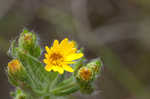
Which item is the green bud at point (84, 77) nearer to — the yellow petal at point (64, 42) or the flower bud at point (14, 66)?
the yellow petal at point (64, 42)

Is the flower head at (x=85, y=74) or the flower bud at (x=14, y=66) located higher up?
the flower bud at (x=14, y=66)

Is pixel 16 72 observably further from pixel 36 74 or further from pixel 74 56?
pixel 74 56

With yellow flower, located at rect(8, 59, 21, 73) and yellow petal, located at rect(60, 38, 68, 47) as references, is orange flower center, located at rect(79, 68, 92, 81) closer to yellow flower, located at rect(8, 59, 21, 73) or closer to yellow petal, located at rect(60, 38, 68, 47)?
yellow petal, located at rect(60, 38, 68, 47)

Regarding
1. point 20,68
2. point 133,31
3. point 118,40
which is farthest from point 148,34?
point 20,68

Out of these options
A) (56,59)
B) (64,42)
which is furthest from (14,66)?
(64,42)

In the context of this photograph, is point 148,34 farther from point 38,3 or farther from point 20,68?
point 20,68

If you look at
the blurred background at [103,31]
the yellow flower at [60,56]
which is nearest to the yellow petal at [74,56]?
the yellow flower at [60,56]
